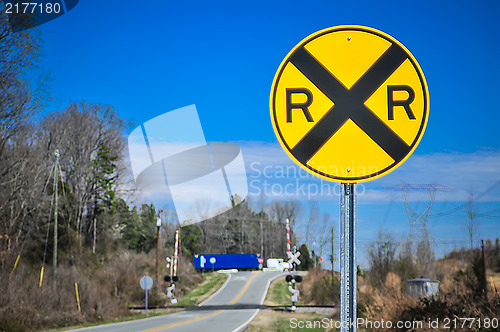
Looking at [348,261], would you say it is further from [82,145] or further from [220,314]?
[82,145]

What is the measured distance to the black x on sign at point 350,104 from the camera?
6.32ft

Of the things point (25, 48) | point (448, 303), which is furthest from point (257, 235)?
point (448, 303)

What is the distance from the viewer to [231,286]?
43500 millimetres

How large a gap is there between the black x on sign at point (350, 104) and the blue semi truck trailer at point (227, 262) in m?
59.1

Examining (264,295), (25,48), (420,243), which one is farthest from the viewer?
(264,295)

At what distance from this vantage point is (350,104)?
1950mm

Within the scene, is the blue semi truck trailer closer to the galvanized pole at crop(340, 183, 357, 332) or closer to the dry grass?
the dry grass

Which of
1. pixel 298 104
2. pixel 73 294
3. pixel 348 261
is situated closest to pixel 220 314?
pixel 73 294

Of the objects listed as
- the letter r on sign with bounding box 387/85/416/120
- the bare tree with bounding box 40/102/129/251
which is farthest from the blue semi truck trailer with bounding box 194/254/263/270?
the letter r on sign with bounding box 387/85/416/120

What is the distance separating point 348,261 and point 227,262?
202 ft

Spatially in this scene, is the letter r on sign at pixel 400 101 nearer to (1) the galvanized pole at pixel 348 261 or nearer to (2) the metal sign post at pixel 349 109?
(2) the metal sign post at pixel 349 109

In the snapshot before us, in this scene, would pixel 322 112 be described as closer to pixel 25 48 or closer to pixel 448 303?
pixel 448 303

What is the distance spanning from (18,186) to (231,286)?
20199 millimetres

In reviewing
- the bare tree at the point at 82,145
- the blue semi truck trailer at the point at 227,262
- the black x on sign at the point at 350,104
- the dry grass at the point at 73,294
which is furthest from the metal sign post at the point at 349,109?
the blue semi truck trailer at the point at 227,262
